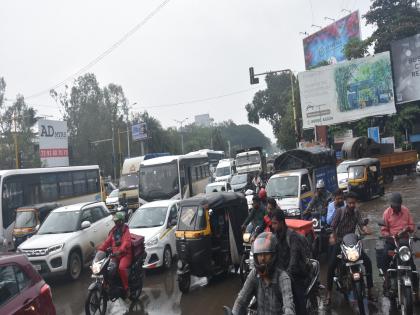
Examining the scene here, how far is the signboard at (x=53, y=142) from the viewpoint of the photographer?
3784 cm

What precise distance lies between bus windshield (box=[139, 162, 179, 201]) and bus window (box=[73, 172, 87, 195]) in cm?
375

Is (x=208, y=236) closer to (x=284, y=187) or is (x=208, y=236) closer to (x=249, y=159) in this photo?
(x=284, y=187)

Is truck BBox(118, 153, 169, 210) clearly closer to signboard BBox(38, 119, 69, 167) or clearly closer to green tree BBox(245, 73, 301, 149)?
signboard BBox(38, 119, 69, 167)

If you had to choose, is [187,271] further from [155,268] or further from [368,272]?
[368,272]

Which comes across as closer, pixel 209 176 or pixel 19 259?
pixel 19 259

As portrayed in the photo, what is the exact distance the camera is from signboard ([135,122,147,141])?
57.9m

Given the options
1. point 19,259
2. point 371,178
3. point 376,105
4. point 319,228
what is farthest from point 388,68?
point 19,259

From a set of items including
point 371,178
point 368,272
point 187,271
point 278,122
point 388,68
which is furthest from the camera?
point 278,122

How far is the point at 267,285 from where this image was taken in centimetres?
344

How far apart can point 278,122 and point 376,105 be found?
2964cm

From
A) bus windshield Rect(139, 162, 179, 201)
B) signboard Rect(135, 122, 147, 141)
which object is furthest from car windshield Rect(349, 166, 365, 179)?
signboard Rect(135, 122, 147, 141)

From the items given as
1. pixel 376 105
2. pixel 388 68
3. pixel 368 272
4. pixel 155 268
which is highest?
pixel 388 68

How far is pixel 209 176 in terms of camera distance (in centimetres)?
2605

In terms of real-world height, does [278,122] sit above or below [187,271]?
above
